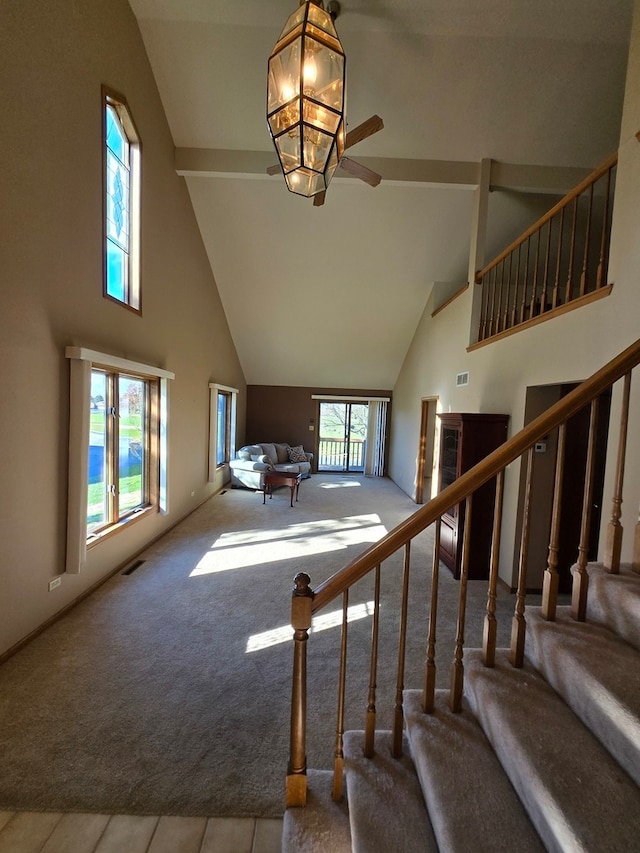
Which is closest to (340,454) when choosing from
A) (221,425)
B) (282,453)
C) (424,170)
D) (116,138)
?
(282,453)

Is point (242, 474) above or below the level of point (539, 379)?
below

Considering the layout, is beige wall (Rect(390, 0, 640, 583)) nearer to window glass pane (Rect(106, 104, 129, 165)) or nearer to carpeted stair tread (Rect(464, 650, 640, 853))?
carpeted stair tread (Rect(464, 650, 640, 853))

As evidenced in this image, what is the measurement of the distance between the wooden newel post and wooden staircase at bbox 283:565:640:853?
81 mm

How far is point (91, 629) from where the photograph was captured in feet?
8.80

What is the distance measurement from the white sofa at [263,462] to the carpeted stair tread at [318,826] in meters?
5.61

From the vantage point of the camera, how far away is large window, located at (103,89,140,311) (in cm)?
332

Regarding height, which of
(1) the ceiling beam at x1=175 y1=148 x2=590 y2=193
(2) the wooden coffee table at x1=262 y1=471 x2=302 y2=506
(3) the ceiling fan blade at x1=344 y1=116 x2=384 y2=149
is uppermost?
(1) the ceiling beam at x1=175 y1=148 x2=590 y2=193

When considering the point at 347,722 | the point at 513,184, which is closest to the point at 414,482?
the point at 513,184

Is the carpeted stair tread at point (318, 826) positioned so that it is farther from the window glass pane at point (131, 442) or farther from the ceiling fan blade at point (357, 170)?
the ceiling fan blade at point (357, 170)

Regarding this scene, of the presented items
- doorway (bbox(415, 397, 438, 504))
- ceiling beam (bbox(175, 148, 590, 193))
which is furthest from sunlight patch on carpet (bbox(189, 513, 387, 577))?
ceiling beam (bbox(175, 148, 590, 193))

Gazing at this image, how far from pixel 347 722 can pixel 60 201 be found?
3.82 meters

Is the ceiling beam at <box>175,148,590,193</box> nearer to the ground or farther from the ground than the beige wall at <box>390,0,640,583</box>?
farther from the ground

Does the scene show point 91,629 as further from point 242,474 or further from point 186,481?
point 242,474

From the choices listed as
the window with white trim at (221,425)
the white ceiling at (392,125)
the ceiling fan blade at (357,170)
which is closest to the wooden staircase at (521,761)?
the ceiling fan blade at (357,170)
